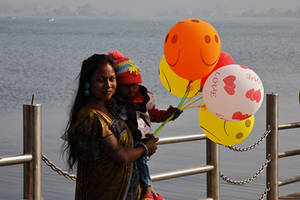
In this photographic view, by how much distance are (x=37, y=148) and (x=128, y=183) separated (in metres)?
0.93

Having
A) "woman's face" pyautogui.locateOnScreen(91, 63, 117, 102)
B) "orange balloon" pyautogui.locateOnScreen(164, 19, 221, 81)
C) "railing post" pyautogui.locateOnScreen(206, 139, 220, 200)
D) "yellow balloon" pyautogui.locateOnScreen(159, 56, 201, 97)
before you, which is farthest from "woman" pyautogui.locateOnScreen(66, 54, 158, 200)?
"railing post" pyautogui.locateOnScreen(206, 139, 220, 200)

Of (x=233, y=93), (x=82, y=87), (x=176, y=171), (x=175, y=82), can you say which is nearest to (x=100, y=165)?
(x=82, y=87)

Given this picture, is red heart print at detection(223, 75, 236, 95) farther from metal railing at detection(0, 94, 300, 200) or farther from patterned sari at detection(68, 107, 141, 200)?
metal railing at detection(0, 94, 300, 200)

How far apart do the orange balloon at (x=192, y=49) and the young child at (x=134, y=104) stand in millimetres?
518

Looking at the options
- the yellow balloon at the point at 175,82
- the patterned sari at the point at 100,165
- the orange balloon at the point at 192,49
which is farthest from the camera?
the yellow balloon at the point at 175,82

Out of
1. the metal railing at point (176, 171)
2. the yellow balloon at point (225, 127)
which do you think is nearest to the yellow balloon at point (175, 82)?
the yellow balloon at point (225, 127)

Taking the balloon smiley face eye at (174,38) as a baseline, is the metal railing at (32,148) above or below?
below

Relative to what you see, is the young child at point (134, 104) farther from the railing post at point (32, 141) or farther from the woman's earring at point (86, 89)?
the railing post at point (32, 141)

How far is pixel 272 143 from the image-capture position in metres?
6.33

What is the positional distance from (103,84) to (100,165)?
38cm

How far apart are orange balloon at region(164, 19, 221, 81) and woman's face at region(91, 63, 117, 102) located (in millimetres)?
723

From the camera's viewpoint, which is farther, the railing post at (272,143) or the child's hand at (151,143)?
the railing post at (272,143)

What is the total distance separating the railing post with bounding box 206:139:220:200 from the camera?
5562 mm

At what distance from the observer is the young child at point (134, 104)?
3559 millimetres
